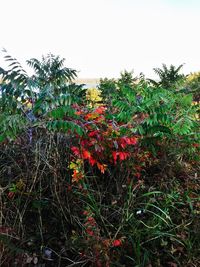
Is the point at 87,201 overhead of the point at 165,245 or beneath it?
overhead

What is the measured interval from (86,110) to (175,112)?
2.55ft

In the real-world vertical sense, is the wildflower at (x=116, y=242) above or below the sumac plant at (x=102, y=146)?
below

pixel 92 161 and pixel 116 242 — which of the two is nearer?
pixel 116 242

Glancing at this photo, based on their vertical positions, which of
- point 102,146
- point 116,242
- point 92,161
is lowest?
point 116,242

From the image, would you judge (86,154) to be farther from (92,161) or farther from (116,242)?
(116,242)

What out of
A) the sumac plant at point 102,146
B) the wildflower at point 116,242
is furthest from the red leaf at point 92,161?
the wildflower at point 116,242

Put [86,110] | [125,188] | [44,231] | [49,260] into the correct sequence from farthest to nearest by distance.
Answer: [86,110]
[125,188]
[44,231]
[49,260]

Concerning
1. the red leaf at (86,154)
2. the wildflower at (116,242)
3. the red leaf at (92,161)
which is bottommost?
the wildflower at (116,242)

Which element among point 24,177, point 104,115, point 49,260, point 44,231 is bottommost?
point 49,260

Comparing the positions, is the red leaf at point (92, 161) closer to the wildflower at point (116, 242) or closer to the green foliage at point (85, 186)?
the green foliage at point (85, 186)

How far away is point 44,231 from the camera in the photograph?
2.18 m

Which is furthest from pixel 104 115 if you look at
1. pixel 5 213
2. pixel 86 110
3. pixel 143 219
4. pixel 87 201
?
pixel 5 213

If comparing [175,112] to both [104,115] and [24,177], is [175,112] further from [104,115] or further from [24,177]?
[24,177]

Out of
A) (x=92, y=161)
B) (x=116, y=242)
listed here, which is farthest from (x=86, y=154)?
(x=116, y=242)
